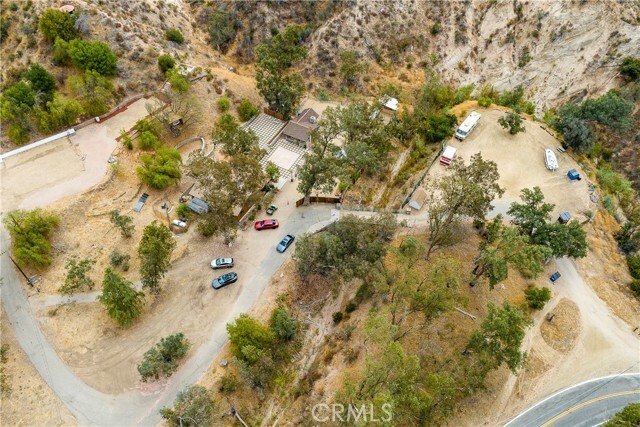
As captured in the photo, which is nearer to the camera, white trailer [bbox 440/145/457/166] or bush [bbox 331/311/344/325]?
bush [bbox 331/311/344/325]

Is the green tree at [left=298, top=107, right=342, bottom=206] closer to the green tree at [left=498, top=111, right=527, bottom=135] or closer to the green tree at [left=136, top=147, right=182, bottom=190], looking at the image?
the green tree at [left=136, top=147, right=182, bottom=190]

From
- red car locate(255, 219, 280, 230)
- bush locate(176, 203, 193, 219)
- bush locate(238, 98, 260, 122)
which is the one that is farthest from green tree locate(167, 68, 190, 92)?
red car locate(255, 219, 280, 230)

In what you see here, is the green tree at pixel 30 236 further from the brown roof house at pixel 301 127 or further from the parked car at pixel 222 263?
the brown roof house at pixel 301 127

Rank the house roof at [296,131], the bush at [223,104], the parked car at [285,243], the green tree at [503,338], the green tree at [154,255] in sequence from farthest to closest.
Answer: the bush at [223,104] < the house roof at [296,131] < the parked car at [285,243] < the green tree at [154,255] < the green tree at [503,338]

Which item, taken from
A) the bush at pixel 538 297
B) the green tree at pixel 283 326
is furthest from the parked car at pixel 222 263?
the bush at pixel 538 297

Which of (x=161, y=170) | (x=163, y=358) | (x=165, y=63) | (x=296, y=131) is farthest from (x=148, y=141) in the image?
(x=163, y=358)

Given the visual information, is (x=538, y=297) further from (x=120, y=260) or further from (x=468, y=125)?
(x=120, y=260)

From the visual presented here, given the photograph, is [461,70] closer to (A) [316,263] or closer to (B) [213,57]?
(B) [213,57]
